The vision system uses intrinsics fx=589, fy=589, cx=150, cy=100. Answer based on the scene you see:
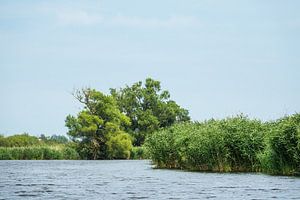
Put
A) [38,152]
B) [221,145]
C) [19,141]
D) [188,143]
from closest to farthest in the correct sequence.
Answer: [221,145]
[188,143]
[38,152]
[19,141]

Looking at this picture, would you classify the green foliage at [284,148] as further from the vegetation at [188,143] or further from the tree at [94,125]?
the tree at [94,125]

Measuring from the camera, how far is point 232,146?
4178cm

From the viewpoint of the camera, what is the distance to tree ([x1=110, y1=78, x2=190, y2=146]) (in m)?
114

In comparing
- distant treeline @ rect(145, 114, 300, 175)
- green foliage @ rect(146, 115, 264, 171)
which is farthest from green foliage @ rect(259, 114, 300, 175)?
green foliage @ rect(146, 115, 264, 171)

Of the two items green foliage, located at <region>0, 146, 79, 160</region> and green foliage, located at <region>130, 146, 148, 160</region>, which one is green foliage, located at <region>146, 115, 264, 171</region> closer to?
green foliage, located at <region>0, 146, 79, 160</region>

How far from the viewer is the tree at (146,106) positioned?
11438 centimetres

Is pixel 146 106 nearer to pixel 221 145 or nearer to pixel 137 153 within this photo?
pixel 137 153

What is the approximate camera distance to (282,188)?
28.3 m

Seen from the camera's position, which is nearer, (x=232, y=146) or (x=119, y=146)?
(x=232, y=146)

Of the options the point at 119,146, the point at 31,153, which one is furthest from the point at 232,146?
the point at 119,146

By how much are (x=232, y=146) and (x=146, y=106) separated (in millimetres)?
77210

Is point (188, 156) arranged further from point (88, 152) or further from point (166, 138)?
point (88, 152)

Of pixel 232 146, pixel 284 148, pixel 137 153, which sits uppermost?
pixel 137 153

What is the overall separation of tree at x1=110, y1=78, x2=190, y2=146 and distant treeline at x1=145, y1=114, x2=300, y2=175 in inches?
2389
